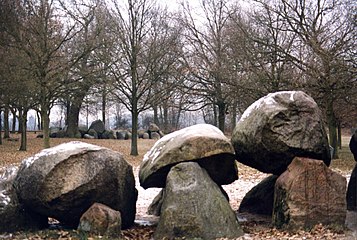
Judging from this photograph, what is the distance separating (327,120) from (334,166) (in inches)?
169

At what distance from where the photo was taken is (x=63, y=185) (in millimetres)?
6578

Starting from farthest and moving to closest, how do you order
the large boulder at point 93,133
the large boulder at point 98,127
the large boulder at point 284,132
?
the large boulder at point 98,127 < the large boulder at point 93,133 < the large boulder at point 284,132

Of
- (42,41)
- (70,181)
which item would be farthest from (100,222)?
(42,41)

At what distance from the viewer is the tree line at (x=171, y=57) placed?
719 inches

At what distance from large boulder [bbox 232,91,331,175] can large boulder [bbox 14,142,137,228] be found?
96.8 inches

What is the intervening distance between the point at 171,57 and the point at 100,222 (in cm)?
1796

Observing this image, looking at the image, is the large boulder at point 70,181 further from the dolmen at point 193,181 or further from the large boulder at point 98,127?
the large boulder at point 98,127

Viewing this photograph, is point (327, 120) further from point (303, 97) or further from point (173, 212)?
point (173, 212)

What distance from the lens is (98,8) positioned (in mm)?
21891

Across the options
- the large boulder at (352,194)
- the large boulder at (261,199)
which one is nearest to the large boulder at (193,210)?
the large boulder at (261,199)

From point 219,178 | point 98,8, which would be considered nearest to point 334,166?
point 219,178

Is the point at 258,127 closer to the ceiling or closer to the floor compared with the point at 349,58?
closer to the floor

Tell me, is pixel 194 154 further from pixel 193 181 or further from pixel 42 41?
pixel 42 41

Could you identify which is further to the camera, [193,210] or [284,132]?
[284,132]
